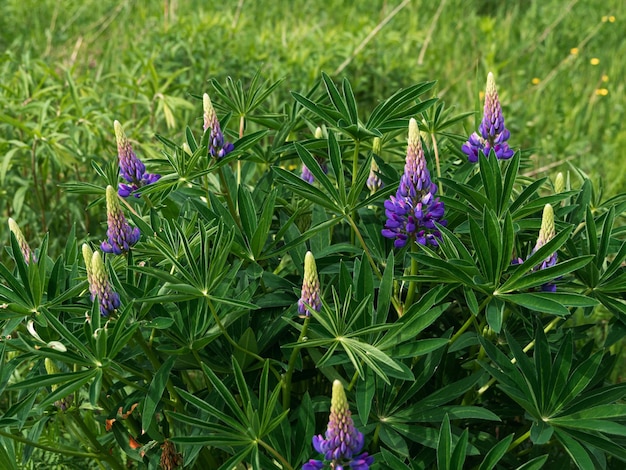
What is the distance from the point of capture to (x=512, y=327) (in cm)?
160

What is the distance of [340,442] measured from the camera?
1167 mm

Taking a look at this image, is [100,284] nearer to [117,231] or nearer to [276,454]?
[117,231]

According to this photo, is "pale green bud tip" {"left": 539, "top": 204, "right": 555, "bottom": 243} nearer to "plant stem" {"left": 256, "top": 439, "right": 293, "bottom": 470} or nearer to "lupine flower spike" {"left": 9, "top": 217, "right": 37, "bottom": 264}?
"plant stem" {"left": 256, "top": 439, "right": 293, "bottom": 470}

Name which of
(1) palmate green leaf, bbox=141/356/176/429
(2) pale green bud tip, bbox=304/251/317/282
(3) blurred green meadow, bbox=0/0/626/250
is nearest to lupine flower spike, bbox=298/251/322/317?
(2) pale green bud tip, bbox=304/251/317/282

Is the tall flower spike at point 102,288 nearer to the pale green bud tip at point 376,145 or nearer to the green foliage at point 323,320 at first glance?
the green foliage at point 323,320

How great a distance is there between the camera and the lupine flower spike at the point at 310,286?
125 cm

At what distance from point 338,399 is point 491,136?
0.72 metres

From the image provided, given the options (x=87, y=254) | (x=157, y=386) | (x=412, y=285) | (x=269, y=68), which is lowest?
(x=269, y=68)

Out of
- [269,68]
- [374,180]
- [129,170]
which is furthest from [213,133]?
[269,68]

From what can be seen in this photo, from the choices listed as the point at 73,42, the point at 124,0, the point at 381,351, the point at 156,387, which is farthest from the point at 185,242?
the point at 124,0

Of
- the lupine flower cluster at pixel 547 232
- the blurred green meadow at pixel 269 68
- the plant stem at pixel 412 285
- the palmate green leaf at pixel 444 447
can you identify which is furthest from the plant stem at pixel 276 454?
the blurred green meadow at pixel 269 68

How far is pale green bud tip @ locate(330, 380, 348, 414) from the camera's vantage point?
110 cm

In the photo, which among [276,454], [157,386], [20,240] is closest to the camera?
[276,454]

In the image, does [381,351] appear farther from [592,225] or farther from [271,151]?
[271,151]
